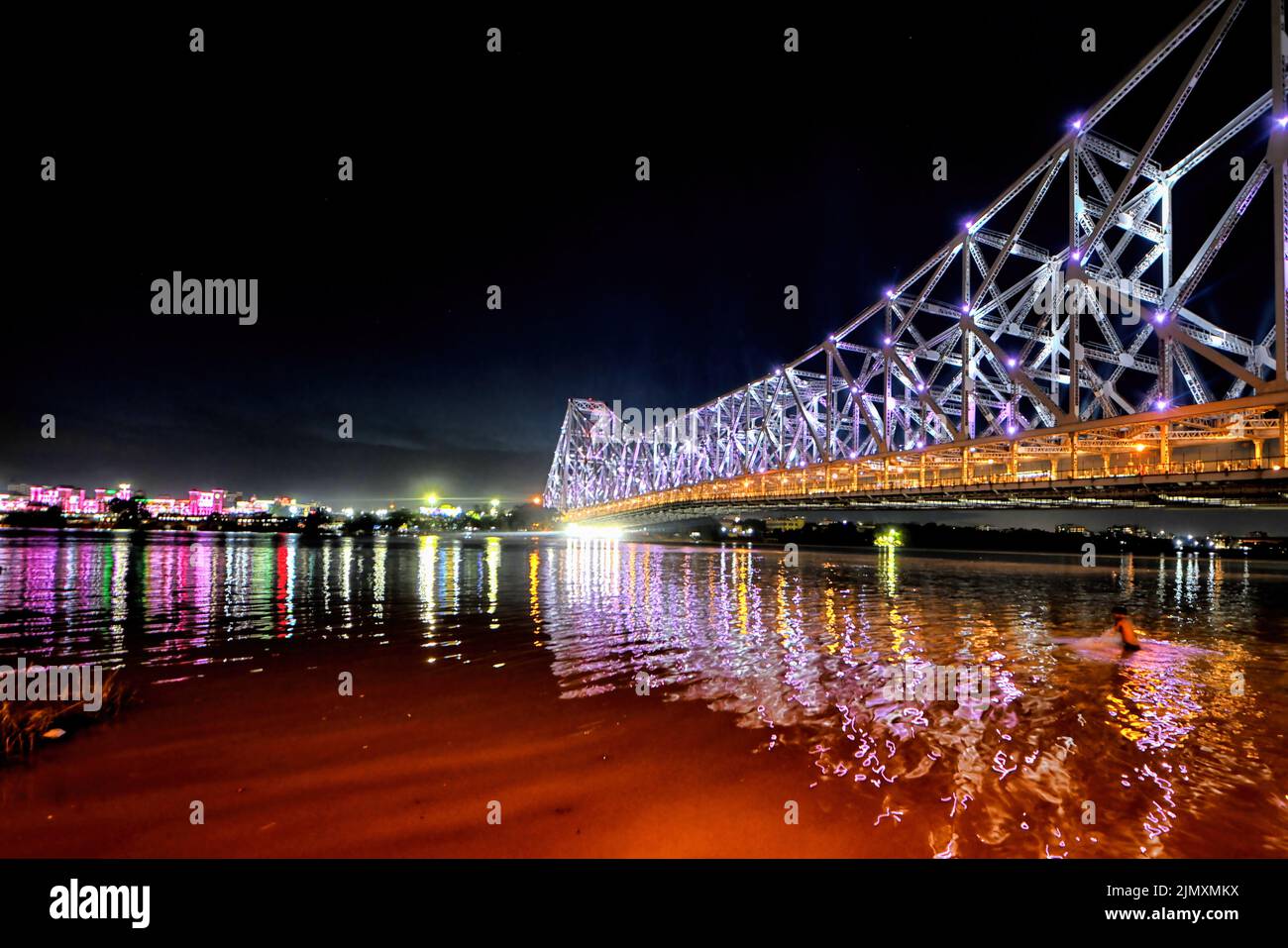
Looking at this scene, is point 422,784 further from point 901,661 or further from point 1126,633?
point 1126,633

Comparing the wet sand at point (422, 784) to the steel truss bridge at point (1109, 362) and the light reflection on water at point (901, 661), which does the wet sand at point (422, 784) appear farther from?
the steel truss bridge at point (1109, 362)

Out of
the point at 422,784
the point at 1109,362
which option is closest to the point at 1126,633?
the point at 422,784

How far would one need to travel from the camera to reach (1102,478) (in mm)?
27922

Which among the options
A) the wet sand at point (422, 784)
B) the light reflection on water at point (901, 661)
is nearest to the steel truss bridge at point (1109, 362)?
the light reflection on water at point (901, 661)

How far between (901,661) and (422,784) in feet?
28.5

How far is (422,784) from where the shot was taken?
5.43 meters

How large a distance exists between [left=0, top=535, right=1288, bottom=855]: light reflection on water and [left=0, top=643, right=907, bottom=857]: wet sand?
27.0 inches

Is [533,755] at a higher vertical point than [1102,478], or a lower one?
lower

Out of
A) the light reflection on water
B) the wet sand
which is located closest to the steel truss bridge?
the light reflection on water

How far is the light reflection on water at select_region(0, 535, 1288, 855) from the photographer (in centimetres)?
516
